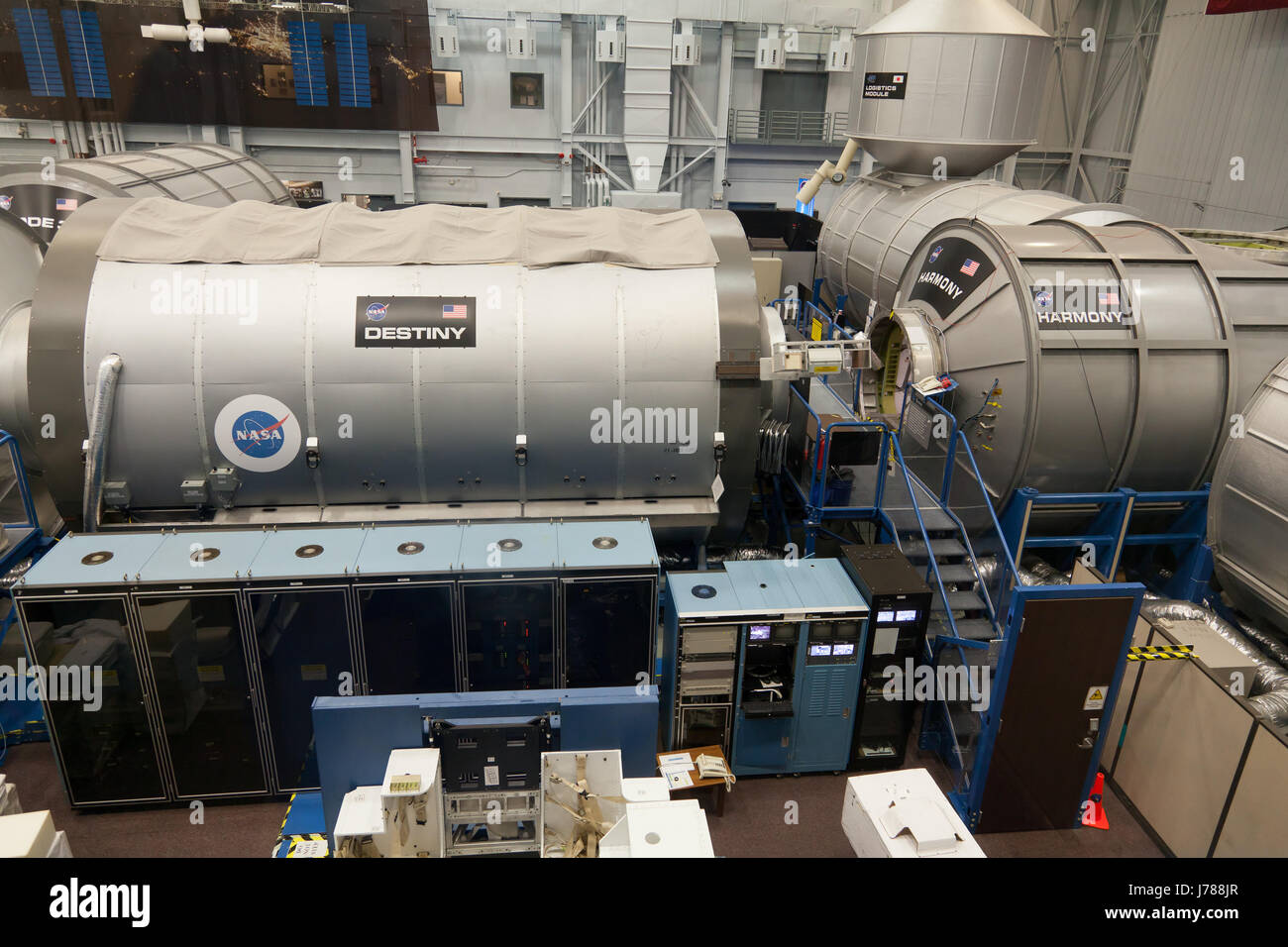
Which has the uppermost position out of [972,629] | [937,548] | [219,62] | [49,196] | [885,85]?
[219,62]

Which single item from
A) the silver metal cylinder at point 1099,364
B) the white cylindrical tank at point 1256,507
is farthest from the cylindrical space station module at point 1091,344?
the white cylindrical tank at point 1256,507

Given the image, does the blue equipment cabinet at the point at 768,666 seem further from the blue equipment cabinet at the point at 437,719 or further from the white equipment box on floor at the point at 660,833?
the white equipment box on floor at the point at 660,833

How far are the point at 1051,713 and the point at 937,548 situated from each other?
6.42 ft

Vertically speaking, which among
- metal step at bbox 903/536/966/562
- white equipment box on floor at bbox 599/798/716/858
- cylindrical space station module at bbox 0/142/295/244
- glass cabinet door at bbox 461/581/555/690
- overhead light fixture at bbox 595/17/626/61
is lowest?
glass cabinet door at bbox 461/581/555/690

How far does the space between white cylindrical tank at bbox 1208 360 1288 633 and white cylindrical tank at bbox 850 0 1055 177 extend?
22.8 ft

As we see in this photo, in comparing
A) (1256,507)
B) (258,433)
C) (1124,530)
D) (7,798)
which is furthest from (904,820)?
(258,433)

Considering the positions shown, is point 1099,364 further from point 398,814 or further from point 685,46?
point 685,46

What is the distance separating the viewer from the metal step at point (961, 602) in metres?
7.88

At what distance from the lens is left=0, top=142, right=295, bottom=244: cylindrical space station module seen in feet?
37.5

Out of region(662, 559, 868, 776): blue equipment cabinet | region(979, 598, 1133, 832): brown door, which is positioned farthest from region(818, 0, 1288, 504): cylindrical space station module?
region(662, 559, 868, 776): blue equipment cabinet

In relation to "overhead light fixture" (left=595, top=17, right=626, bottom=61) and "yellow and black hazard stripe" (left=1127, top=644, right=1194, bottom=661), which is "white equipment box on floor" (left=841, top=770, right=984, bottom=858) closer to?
"yellow and black hazard stripe" (left=1127, top=644, right=1194, bottom=661)

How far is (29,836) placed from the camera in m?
4.36

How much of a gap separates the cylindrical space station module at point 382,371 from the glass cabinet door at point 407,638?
65.6 inches

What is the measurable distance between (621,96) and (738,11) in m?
3.48
